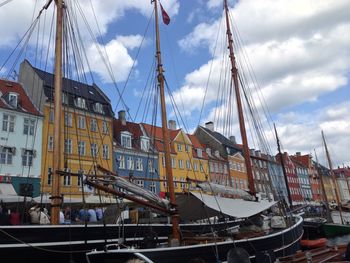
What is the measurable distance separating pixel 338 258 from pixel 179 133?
38.4 metres

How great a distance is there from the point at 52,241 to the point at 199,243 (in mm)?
4670

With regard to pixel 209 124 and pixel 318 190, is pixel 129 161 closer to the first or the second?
pixel 209 124

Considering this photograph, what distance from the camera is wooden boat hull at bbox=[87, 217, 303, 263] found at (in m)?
9.16

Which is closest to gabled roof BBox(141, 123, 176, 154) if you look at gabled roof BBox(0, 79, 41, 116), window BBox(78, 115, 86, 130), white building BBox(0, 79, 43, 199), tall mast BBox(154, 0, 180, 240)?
window BBox(78, 115, 86, 130)

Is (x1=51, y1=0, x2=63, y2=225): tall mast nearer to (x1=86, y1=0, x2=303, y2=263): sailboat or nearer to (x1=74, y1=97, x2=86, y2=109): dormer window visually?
(x1=86, y1=0, x2=303, y2=263): sailboat

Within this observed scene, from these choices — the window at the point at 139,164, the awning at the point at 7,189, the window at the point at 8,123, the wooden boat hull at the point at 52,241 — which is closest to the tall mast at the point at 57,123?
the wooden boat hull at the point at 52,241

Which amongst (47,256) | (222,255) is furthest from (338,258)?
(47,256)

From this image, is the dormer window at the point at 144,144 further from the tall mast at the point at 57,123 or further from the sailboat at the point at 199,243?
the tall mast at the point at 57,123

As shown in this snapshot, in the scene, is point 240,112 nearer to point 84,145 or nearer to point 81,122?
point 84,145

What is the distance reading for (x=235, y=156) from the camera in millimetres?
62125

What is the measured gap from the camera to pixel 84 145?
3612 cm

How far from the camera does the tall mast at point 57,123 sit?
1104 cm

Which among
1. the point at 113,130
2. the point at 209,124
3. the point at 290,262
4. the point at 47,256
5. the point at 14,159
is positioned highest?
the point at 209,124

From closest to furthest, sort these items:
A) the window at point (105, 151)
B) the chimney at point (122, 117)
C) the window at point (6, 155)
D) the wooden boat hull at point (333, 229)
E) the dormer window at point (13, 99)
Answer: the window at point (6, 155) < the dormer window at point (13, 99) < the wooden boat hull at point (333, 229) < the window at point (105, 151) < the chimney at point (122, 117)
